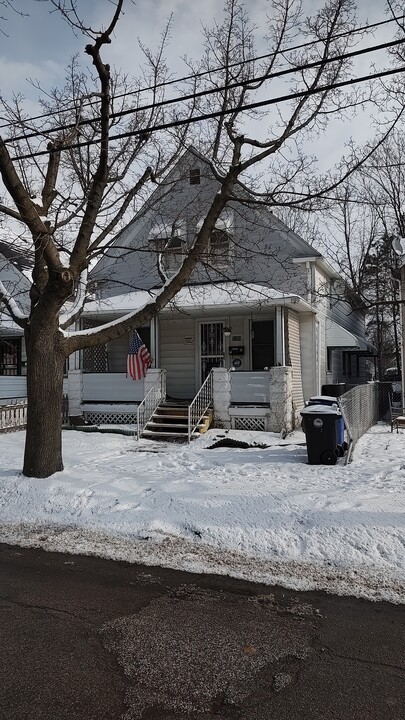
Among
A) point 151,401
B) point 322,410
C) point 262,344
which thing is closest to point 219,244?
point 262,344

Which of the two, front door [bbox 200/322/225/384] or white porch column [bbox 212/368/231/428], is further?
front door [bbox 200/322/225/384]

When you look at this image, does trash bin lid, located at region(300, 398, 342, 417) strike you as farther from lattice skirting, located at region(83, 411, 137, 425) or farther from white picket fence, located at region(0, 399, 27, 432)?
white picket fence, located at region(0, 399, 27, 432)

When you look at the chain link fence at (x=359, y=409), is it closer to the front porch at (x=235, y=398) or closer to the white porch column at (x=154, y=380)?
the front porch at (x=235, y=398)

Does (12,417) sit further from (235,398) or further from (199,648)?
(199,648)

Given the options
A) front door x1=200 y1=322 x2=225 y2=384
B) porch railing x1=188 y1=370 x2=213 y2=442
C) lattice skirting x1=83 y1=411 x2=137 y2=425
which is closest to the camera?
porch railing x1=188 y1=370 x2=213 y2=442

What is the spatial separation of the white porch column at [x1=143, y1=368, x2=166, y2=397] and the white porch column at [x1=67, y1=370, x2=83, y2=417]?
225cm

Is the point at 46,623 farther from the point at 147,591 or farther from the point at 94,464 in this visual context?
the point at 94,464

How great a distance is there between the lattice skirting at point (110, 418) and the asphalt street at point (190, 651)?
33.5 feet

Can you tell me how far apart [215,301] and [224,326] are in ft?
5.98

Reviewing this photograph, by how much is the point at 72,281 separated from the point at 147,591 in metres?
5.31

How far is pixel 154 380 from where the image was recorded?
14555 mm

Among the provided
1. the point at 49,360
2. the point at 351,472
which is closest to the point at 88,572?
the point at 49,360

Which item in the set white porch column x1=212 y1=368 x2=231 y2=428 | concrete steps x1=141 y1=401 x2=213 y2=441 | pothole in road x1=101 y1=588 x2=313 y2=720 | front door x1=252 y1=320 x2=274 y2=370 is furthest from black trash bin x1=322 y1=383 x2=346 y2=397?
pothole in road x1=101 y1=588 x2=313 y2=720

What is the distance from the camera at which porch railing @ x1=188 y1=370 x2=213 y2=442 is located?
42.1 feet
